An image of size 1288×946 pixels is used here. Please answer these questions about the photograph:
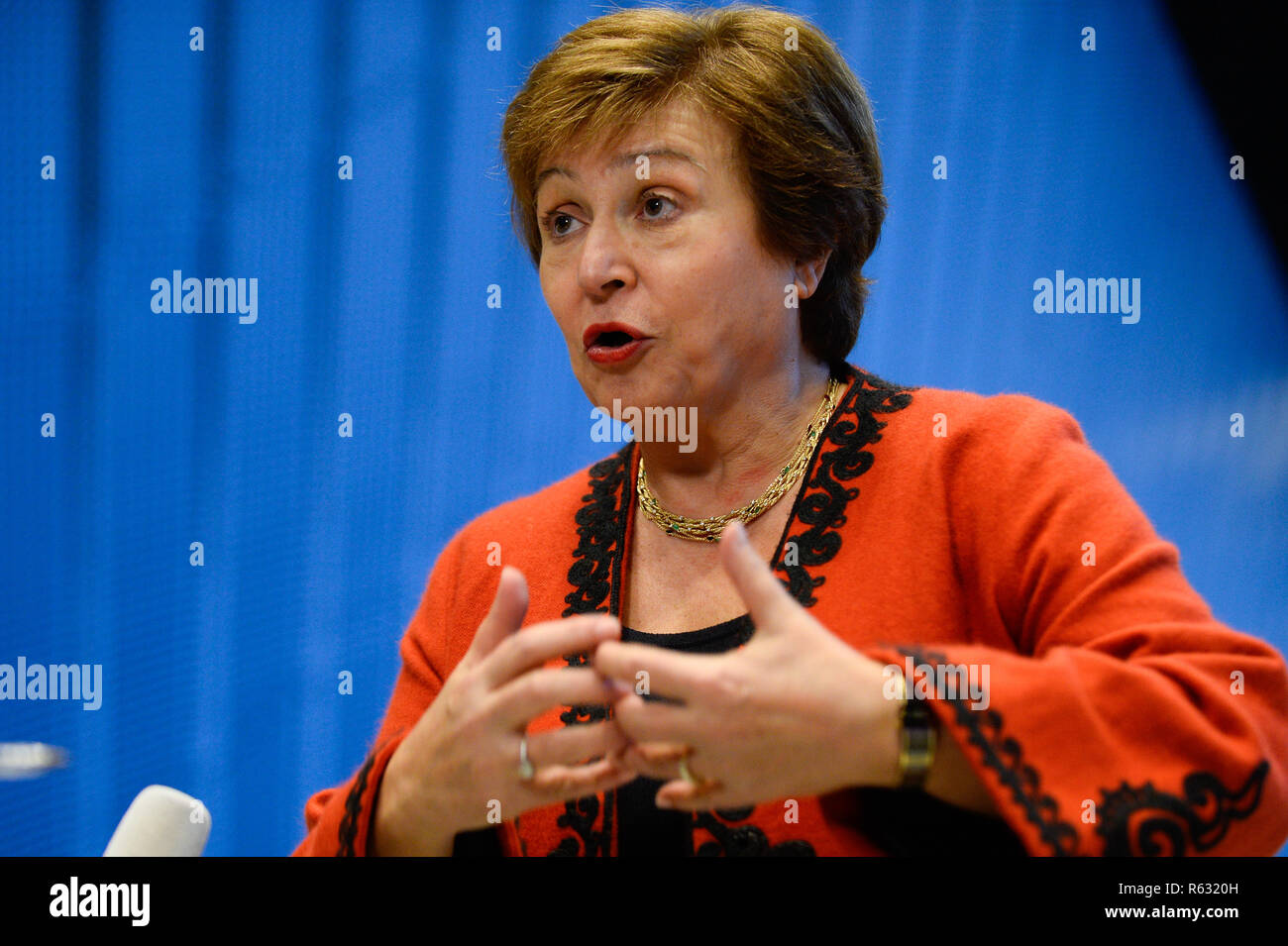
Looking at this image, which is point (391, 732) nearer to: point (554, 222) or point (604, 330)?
point (604, 330)

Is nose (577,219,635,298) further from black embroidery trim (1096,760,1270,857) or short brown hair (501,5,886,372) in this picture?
black embroidery trim (1096,760,1270,857)

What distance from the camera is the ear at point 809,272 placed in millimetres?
1533

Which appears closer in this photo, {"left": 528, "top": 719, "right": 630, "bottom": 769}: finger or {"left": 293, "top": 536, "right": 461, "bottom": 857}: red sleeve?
{"left": 528, "top": 719, "right": 630, "bottom": 769}: finger

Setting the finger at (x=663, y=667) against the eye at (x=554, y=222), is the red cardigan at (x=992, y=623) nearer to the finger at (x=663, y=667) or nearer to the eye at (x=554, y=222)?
the finger at (x=663, y=667)

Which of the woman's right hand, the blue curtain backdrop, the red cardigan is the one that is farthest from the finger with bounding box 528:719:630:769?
the blue curtain backdrop

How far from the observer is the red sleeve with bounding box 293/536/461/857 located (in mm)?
1197

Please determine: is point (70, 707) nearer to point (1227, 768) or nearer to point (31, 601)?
point (31, 601)

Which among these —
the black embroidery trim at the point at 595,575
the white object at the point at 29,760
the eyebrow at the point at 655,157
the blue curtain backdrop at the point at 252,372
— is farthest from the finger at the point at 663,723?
the blue curtain backdrop at the point at 252,372

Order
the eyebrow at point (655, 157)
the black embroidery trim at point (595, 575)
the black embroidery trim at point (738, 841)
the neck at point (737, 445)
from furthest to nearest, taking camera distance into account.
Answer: the neck at point (737, 445) < the eyebrow at point (655, 157) < the black embroidery trim at point (595, 575) < the black embroidery trim at point (738, 841)

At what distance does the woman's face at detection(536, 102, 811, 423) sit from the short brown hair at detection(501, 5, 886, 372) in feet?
0.11

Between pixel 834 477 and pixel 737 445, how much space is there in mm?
166
